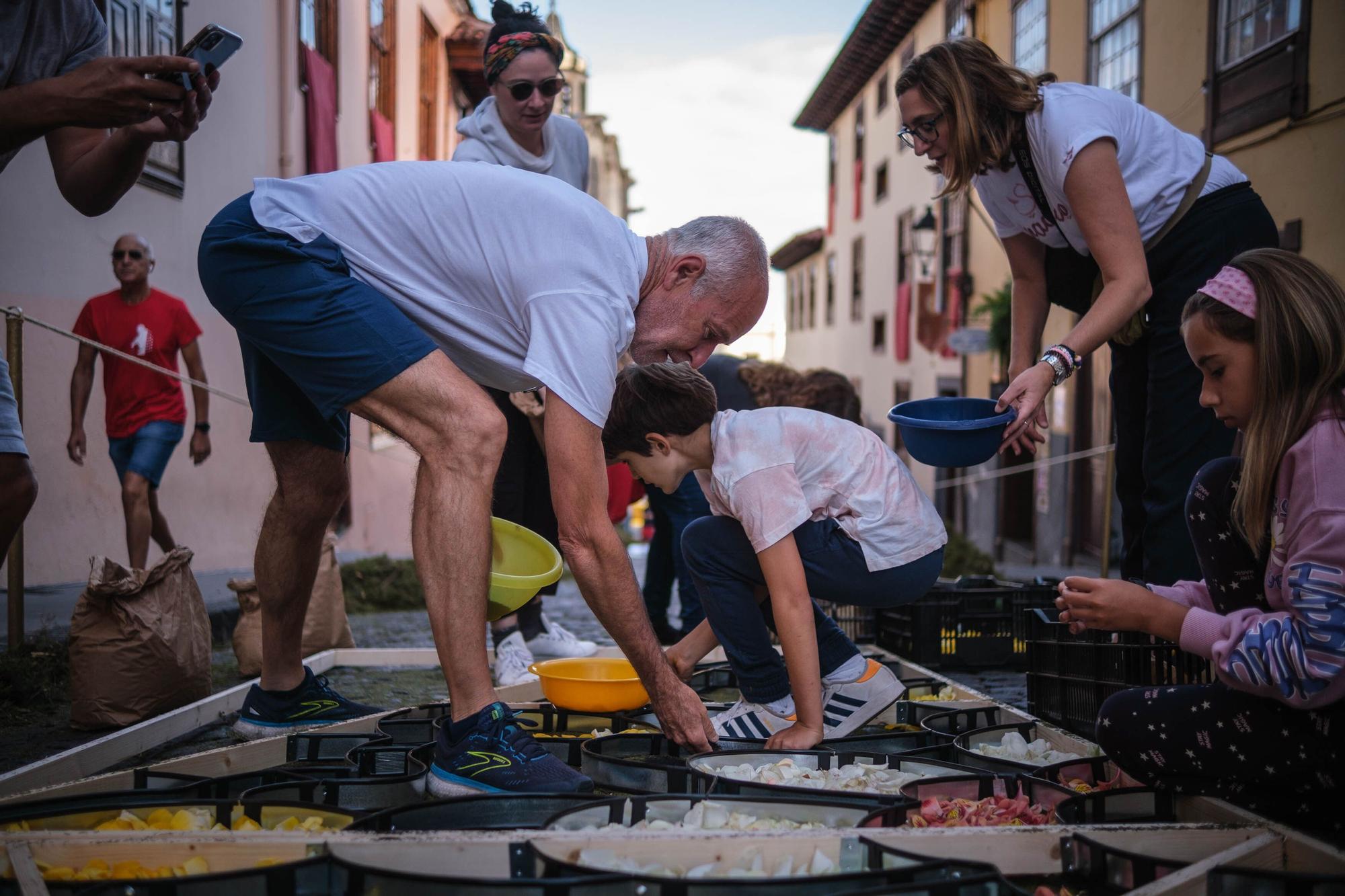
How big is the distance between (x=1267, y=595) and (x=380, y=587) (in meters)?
5.81

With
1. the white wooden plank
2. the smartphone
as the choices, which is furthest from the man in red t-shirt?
the white wooden plank

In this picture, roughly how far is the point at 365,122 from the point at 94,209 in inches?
398

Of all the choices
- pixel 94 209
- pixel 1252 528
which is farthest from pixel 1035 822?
pixel 94 209

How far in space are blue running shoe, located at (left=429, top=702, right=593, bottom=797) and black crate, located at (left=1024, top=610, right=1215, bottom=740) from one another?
1174 millimetres

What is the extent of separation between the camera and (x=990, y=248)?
611 inches

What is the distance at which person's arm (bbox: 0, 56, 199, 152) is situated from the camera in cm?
247

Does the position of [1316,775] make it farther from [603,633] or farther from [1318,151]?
[1318,151]

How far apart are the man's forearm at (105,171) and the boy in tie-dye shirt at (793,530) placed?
125 centimetres

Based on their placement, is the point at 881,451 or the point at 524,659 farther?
the point at 524,659

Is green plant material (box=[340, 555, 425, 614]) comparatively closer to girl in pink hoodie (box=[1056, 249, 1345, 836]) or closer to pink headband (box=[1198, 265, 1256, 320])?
girl in pink hoodie (box=[1056, 249, 1345, 836])

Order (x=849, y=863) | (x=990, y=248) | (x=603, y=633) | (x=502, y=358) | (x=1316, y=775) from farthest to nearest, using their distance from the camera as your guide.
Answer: (x=990, y=248) < (x=603, y=633) < (x=502, y=358) < (x=1316, y=775) < (x=849, y=863)

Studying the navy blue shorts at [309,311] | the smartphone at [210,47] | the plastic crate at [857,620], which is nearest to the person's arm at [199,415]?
the plastic crate at [857,620]

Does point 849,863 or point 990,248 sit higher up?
point 990,248

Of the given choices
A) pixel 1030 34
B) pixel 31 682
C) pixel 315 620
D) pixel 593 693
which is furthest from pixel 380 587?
pixel 1030 34
